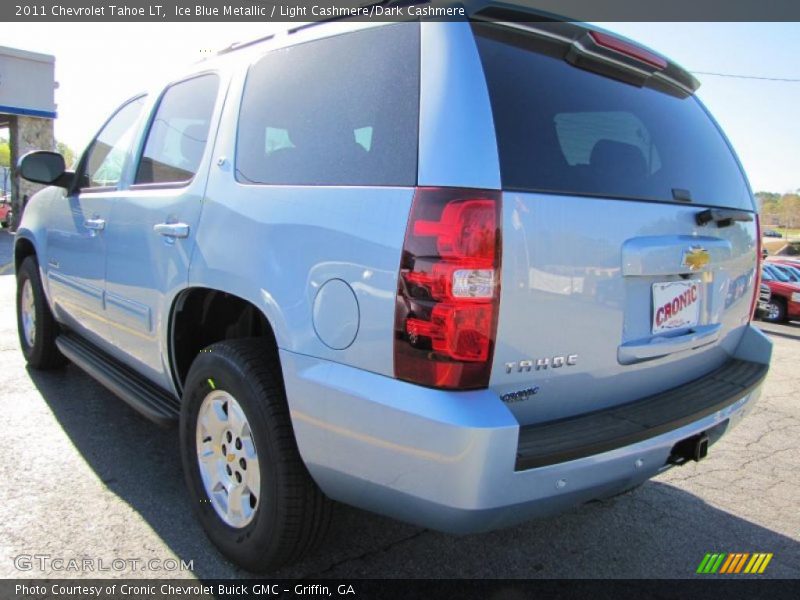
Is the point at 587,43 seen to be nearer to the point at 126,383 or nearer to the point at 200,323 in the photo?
the point at 200,323

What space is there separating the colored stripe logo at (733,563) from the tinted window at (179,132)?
9.02 ft

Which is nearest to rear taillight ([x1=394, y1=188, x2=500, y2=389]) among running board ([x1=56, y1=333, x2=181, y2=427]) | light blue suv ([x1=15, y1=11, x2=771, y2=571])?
light blue suv ([x1=15, y1=11, x2=771, y2=571])

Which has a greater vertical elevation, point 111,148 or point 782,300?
point 111,148

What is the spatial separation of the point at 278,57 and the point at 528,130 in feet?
3.62

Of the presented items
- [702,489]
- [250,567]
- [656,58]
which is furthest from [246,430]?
[702,489]

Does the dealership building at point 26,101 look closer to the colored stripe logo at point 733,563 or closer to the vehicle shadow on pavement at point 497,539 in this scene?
the vehicle shadow on pavement at point 497,539

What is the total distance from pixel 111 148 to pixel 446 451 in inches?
119

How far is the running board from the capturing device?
2816mm

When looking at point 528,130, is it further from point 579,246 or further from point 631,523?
point 631,523

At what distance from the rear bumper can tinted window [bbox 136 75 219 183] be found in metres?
1.20

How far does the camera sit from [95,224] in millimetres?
3357

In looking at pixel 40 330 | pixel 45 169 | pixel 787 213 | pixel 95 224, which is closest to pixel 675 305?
pixel 95 224

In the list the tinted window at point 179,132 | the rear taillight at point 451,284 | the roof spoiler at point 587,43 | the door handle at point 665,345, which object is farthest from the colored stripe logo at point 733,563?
the tinted window at point 179,132

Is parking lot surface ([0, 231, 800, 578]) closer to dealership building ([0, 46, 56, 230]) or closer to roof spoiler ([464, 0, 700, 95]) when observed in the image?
roof spoiler ([464, 0, 700, 95])
